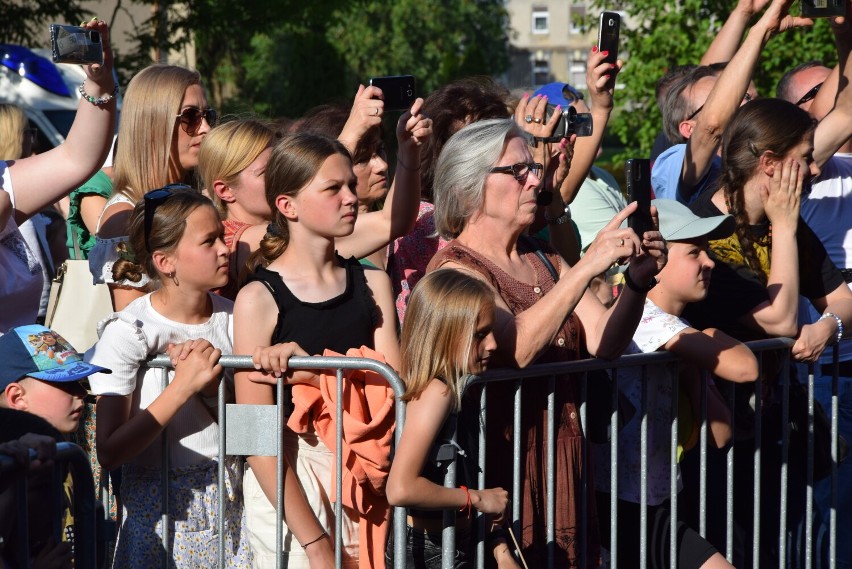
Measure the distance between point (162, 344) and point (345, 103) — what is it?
1.83 m

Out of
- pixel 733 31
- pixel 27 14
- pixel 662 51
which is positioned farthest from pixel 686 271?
pixel 27 14

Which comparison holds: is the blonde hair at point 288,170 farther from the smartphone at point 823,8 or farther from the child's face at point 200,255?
the smartphone at point 823,8

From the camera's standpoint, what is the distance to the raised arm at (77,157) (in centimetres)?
371

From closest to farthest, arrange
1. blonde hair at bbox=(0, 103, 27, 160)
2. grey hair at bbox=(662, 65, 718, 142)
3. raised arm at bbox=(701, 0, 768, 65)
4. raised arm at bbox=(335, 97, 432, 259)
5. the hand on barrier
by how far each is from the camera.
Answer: the hand on barrier → raised arm at bbox=(335, 97, 432, 259) → raised arm at bbox=(701, 0, 768, 65) → grey hair at bbox=(662, 65, 718, 142) → blonde hair at bbox=(0, 103, 27, 160)

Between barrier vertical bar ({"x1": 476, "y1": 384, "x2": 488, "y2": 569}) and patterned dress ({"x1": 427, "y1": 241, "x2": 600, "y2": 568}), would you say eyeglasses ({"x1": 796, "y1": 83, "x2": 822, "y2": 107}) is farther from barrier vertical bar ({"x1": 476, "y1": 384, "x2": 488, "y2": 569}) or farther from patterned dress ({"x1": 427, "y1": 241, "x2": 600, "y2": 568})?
barrier vertical bar ({"x1": 476, "y1": 384, "x2": 488, "y2": 569})

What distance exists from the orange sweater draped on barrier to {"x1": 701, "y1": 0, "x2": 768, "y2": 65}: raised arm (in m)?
2.99

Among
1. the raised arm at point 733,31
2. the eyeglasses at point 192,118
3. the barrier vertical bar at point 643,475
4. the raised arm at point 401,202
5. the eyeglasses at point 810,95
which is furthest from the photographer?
the eyeglasses at point 810,95

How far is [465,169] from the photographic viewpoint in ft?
12.7

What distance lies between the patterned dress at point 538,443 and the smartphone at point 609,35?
115 cm

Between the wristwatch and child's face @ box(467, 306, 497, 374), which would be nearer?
child's face @ box(467, 306, 497, 374)

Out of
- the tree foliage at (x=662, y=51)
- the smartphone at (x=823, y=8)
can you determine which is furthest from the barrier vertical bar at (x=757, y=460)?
the tree foliage at (x=662, y=51)

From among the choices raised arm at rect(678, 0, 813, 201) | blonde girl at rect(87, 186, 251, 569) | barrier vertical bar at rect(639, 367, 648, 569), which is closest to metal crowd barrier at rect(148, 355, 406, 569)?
blonde girl at rect(87, 186, 251, 569)

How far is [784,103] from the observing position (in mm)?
4566

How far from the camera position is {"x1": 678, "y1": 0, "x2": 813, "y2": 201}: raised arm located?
4922 mm
